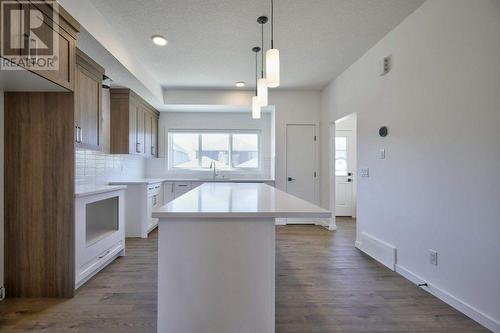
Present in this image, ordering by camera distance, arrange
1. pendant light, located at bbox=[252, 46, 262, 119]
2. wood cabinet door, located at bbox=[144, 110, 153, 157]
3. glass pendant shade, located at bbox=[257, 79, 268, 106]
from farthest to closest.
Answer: wood cabinet door, located at bbox=[144, 110, 153, 157], pendant light, located at bbox=[252, 46, 262, 119], glass pendant shade, located at bbox=[257, 79, 268, 106]

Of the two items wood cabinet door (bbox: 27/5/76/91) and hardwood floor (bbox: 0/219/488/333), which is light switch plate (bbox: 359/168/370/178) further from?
wood cabinet door (bbox: 27/5/76/91)

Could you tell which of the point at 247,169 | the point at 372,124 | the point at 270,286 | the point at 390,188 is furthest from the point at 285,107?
the point at 270,286

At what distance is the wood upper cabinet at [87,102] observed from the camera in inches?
103

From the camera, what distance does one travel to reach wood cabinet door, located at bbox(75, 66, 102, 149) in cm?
263

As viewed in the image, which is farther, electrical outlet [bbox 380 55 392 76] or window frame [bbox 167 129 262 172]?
window frame [bbox 167 129 262 172]

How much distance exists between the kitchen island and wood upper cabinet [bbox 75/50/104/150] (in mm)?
1784

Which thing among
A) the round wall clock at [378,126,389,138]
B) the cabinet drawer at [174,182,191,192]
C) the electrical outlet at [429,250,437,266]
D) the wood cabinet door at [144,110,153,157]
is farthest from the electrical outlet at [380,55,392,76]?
the wood cabinet door at [144,110,153,157]

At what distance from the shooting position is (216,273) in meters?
1.48

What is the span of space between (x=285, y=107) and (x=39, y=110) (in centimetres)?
381

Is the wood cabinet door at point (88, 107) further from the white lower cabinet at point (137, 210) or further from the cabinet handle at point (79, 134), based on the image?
the white lower cabinet at point (137, 210)

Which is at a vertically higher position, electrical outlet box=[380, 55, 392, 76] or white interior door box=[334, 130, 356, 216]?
electrical outlet box=[380, 55, 392, 76]

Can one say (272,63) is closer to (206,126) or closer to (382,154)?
(382,154)

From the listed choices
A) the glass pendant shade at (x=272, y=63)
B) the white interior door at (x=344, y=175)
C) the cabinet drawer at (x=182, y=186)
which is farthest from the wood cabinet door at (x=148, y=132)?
the white interior door at (x=344, y=175)

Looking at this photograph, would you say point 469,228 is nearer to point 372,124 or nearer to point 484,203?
point 484,203
